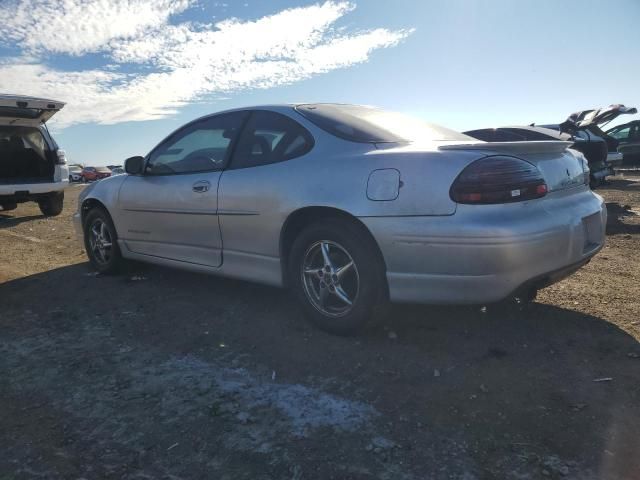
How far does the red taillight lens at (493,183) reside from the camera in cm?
273

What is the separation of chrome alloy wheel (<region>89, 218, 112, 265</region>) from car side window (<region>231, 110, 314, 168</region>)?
6.64ft

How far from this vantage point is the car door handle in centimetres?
392

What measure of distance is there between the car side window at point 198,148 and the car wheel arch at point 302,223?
861mm

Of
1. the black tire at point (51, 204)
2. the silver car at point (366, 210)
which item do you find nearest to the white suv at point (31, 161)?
the black tire at point (51, 204)

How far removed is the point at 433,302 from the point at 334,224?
0.76 metres

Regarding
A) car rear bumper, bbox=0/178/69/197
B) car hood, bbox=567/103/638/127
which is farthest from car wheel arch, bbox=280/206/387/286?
car hood, bbox=567/103/638/127

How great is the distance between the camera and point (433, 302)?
294cm

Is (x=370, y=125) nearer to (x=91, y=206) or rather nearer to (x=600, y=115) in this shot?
(x=91, y=206)

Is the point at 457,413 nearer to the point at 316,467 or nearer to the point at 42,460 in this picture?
the point at 316,467

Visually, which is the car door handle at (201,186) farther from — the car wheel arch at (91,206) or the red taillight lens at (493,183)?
the red taillight lens at (493,183)

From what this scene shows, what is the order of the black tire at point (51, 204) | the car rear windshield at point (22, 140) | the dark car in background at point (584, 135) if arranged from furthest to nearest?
the black tire at point (51, 204)
the car rear windshield at point (22, 140)
the dark car in background at point (584, 135)

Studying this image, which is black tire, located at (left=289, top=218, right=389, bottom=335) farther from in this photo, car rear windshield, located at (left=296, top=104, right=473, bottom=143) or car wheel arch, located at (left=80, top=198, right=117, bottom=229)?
car wheel arch, located at (left=80, top=198, right=117, bottom=229)

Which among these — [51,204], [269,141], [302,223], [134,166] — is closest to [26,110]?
[51,204]

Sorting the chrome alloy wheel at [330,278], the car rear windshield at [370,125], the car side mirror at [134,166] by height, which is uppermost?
the car rear windshield at [370,125]
